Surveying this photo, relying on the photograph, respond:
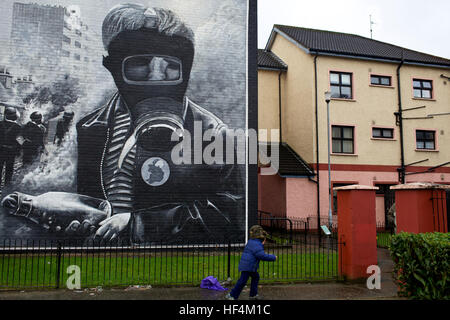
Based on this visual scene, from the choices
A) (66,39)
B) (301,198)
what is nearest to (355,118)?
(301,198)

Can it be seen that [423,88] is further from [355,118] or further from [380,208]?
[380,208]

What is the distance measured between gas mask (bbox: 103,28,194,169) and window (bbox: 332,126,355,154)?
10082 millimetres

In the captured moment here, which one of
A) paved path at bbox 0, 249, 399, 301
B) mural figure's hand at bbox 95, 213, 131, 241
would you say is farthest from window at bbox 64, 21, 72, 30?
paved path at bbox 0, 249, 399, 301

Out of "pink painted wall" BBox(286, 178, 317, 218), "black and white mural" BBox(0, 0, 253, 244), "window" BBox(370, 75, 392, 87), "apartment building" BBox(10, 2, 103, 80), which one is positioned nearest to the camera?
"black and white mural" BBox(0, 0, 253, 244)

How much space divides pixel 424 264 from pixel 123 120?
10380 mm

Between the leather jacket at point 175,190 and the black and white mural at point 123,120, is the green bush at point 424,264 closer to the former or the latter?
the black and white mural at point 123,120

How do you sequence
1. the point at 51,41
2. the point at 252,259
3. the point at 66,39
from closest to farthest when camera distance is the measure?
the point at 252,259 → the point at 51,41 → the point at 66,39

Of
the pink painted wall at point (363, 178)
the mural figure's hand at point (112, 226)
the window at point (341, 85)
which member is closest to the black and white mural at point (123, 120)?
the mural figure's hand at point (112, 226)

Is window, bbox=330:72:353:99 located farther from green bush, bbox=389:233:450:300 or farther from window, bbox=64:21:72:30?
green bush, bbox=389:233:450:300

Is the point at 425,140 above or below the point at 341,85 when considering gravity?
below

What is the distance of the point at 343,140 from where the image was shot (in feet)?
67.8

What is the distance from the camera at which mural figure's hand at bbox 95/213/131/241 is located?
506 inches

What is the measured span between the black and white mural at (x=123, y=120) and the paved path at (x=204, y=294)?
4.42 metres

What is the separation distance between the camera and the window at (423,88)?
72.7ft
